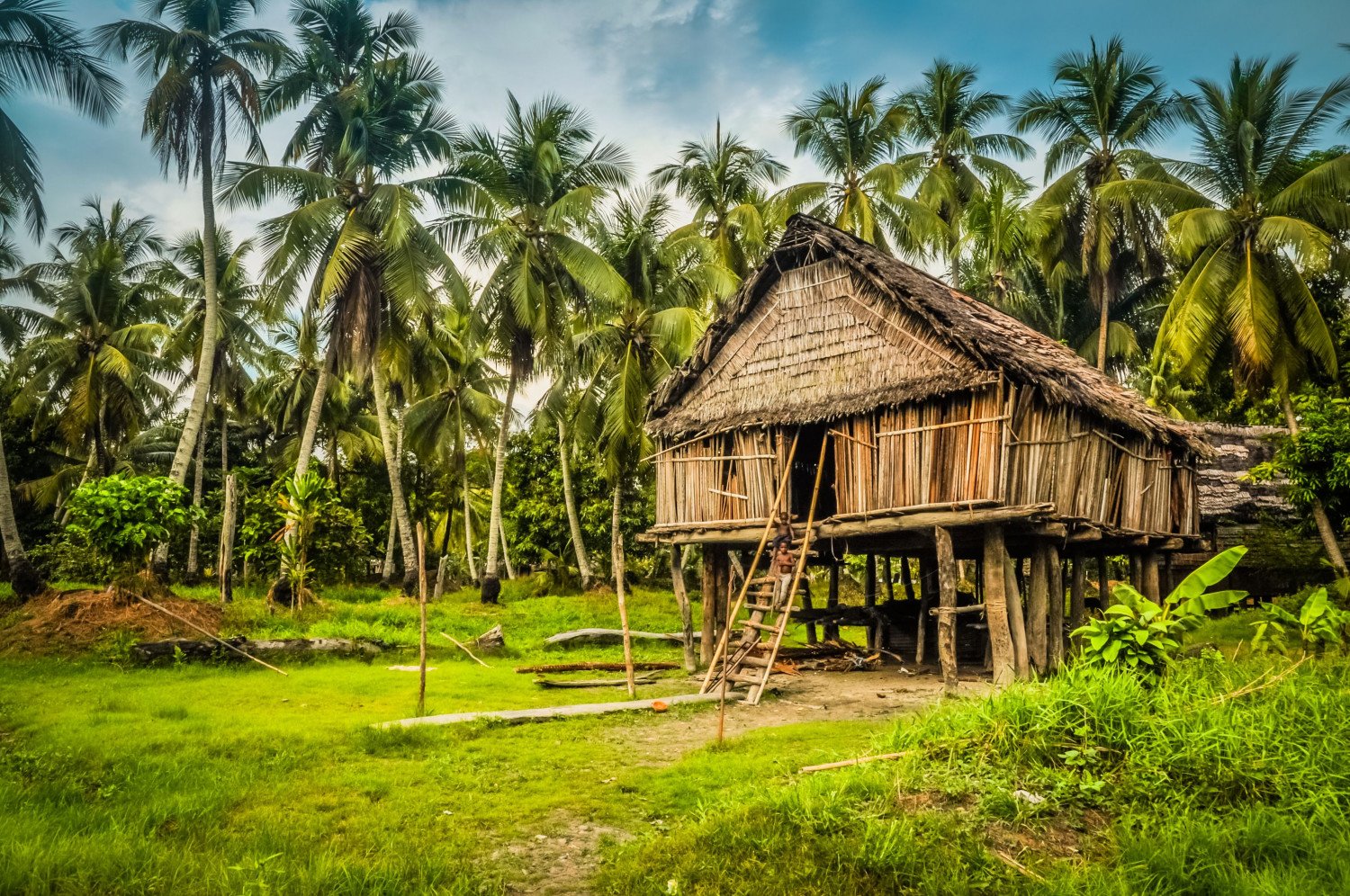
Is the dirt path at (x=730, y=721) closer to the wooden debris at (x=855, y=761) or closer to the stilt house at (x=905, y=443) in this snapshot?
the stilt house at (x=905, y=443)

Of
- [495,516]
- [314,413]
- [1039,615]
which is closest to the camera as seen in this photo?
[1039,615]

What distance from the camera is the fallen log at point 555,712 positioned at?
29.9ft

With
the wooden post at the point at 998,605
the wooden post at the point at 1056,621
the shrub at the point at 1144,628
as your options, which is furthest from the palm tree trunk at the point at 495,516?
the shrub at the point at 1144,628

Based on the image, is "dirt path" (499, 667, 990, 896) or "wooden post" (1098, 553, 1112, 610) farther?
"wooden post" (1098, 553, 1112, 610)

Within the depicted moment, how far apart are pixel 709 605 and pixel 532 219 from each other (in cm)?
1189

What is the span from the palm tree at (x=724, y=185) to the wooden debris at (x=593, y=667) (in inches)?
533

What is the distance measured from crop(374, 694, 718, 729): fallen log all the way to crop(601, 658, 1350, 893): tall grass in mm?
4137

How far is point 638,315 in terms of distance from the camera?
23.3 meters

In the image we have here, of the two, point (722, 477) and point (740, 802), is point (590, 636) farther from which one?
point (740, 802)

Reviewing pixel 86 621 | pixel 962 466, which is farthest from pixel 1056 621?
pixel 86 621

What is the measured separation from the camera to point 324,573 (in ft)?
68.7

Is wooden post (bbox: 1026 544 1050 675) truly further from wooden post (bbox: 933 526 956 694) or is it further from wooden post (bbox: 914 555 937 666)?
wooden post (bbox: 914 555 937 666)

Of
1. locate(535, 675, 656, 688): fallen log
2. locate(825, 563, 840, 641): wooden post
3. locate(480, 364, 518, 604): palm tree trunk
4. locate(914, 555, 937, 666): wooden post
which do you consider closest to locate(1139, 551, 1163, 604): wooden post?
locate(914, 555, 937, 666): wooden post

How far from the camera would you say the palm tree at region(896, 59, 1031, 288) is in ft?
81.3
